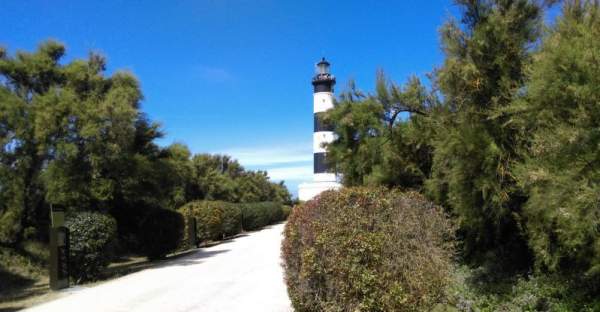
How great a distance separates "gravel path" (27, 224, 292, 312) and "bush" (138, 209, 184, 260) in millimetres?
1953

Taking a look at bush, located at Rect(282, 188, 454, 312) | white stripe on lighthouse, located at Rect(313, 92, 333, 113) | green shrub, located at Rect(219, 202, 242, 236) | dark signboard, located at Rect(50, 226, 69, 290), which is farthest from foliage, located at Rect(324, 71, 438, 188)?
white stripe on lighthouse, located at Rect(313, 92, 333, 113)

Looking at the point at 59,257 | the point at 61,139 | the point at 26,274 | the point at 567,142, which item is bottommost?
the point at 26,274

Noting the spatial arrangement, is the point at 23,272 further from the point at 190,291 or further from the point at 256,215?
the point at 256,215

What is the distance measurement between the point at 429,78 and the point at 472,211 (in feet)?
12.1

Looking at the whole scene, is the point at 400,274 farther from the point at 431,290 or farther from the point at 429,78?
the point at 429,78

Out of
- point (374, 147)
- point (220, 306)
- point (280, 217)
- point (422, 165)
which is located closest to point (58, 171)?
point (220, 306)

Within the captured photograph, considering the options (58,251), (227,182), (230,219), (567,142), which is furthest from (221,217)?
(567,142)

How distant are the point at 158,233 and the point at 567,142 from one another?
1338 centimetres

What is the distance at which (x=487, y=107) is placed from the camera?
23.6 ft

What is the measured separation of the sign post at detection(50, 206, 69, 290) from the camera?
34.2ft

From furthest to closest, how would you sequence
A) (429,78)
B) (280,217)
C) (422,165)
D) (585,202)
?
1. (280,217)
2. (422,165)
3. (429,78)
4. (585,202)

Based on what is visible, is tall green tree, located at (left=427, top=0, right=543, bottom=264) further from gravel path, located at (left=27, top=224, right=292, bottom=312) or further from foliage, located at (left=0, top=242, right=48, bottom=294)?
foliage, located at (left=0, top=242, right=48, bottom=294)

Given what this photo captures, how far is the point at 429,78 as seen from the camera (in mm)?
10023

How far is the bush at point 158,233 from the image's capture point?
51.1 feet
